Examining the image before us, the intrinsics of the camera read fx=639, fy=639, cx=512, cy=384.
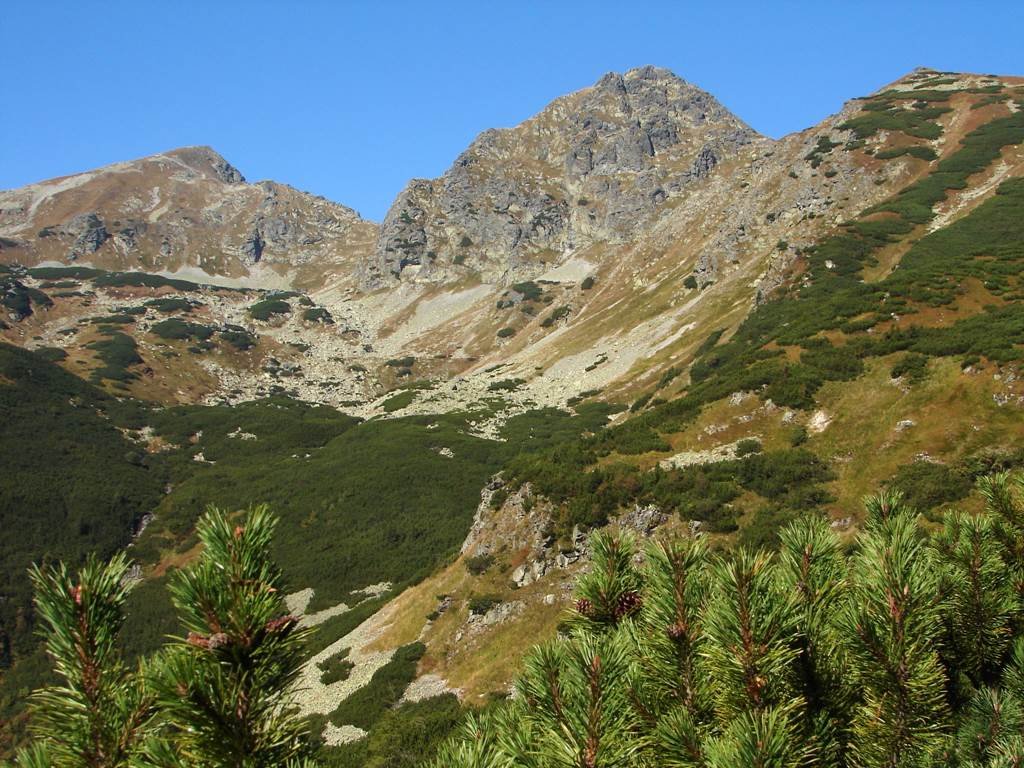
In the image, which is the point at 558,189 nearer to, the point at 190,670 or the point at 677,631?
the point at 677,631

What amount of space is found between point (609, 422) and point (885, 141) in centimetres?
5397

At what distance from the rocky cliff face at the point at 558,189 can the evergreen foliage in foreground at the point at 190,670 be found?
158099 mm

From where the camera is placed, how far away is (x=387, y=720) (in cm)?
1972

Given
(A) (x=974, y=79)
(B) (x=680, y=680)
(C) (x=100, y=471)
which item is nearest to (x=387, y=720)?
(B) (x=680, y=680)

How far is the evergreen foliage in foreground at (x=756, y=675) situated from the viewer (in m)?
3.00

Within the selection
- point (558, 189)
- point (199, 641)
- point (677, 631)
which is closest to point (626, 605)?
point (677, 631)

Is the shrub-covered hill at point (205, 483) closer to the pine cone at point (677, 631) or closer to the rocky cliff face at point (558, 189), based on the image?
the pine cone at point (677, 631)

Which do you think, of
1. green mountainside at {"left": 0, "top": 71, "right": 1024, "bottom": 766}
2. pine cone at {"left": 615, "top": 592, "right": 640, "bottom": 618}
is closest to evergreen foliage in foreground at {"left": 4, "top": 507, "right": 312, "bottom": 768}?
green mountainside at {"left": 0, "top": 71, "right": 1024, "bottom": 766}

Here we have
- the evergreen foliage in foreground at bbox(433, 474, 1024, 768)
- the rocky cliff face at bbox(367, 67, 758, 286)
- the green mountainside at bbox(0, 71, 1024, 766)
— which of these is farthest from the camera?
the rocky cliff face at bbox(367, 67, 758, 286)

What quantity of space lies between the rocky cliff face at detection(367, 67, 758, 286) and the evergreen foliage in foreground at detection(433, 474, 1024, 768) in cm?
15686

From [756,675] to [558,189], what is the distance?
614 ft

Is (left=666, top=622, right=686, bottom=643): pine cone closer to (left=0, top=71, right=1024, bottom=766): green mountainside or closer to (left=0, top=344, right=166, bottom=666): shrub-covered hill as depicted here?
(left=0, top=71, right=1024, bottom=766): green mountainside

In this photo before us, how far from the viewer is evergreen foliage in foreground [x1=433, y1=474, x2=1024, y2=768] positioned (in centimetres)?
300

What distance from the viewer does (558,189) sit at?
594 ft
